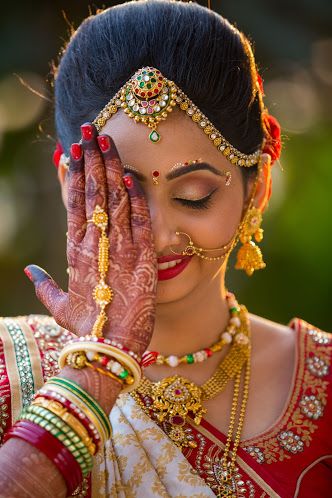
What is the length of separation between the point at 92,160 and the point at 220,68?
1.82 feet

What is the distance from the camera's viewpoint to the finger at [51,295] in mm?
1903

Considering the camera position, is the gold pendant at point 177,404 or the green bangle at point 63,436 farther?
the gold pendant at point 177,404

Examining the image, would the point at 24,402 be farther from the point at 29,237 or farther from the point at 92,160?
the point at 29,237

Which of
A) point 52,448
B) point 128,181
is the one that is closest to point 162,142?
point 128,181

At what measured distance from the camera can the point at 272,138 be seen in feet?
8.21

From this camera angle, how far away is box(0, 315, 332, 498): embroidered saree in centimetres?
202

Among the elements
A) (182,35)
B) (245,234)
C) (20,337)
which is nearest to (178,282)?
(245,234)

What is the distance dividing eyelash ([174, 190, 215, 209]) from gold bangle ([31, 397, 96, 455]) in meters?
0.70

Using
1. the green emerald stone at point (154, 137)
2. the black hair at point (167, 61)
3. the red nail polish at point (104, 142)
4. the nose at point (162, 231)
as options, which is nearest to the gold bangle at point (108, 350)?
the nose at point (162, 231)

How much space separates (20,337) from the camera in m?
2.30

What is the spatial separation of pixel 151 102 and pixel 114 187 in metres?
0.33

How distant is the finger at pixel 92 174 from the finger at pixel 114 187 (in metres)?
0.01

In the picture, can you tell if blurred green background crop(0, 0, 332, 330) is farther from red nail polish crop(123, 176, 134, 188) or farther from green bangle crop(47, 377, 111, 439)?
green bangle crop(47, 377, 111, 439)

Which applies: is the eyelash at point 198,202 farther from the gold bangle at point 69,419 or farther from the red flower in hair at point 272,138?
the gold bangle at point 69,419
